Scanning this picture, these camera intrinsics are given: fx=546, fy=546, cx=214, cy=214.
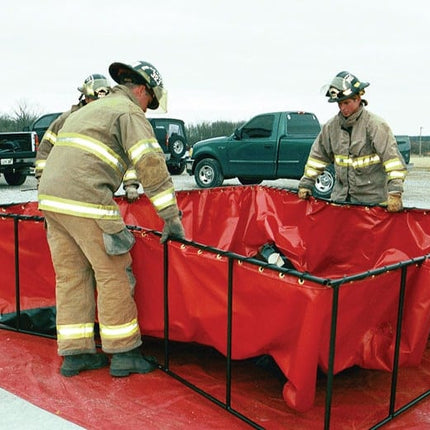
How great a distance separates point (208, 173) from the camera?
13.8 meters

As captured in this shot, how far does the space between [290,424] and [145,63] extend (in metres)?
2.18

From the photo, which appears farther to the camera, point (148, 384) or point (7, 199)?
point (7, 199)

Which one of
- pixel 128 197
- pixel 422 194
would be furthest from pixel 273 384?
pixel 422 194

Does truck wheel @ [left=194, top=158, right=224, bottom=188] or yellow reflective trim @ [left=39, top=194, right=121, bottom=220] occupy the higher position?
yellow reflective trim @ [left=39, top=194, right=121, bottom=220]

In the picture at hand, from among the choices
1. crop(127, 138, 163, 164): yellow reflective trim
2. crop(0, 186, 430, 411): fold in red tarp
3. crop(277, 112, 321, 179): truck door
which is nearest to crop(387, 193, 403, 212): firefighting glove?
crop(0, 186, 430, 411): fold in red tarp

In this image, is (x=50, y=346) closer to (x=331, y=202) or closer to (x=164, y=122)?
(x=331, y=202)

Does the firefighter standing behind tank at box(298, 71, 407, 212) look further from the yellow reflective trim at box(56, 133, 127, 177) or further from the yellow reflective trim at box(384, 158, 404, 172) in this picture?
the yellow reflective trim at box(56, 133, 127, 177)

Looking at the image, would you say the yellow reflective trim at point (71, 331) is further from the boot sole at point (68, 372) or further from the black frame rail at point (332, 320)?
the black frame rail at point (332, 320)

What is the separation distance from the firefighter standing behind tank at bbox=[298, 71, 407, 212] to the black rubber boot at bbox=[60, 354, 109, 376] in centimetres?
251

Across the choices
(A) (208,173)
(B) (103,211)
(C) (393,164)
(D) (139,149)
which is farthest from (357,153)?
(A) (208,173)

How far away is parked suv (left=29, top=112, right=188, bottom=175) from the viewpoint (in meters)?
16.7

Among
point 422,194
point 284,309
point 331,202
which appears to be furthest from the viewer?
point 422,194

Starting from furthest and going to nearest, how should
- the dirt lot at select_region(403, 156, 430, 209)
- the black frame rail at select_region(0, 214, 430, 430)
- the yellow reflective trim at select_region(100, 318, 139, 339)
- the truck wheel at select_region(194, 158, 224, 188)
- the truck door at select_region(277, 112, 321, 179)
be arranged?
the truck wheel at select_region(194, 158, 224, 188), the truck door at select_region(277, 112, 321, 179), the dirt lot at select_region(403, 156, 430, 209), the yellow reflective trim at select_region(100, 318, 139, 339), the black frame rail at select_region(0, 214, 430, 430)

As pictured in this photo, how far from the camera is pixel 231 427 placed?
108 inches
